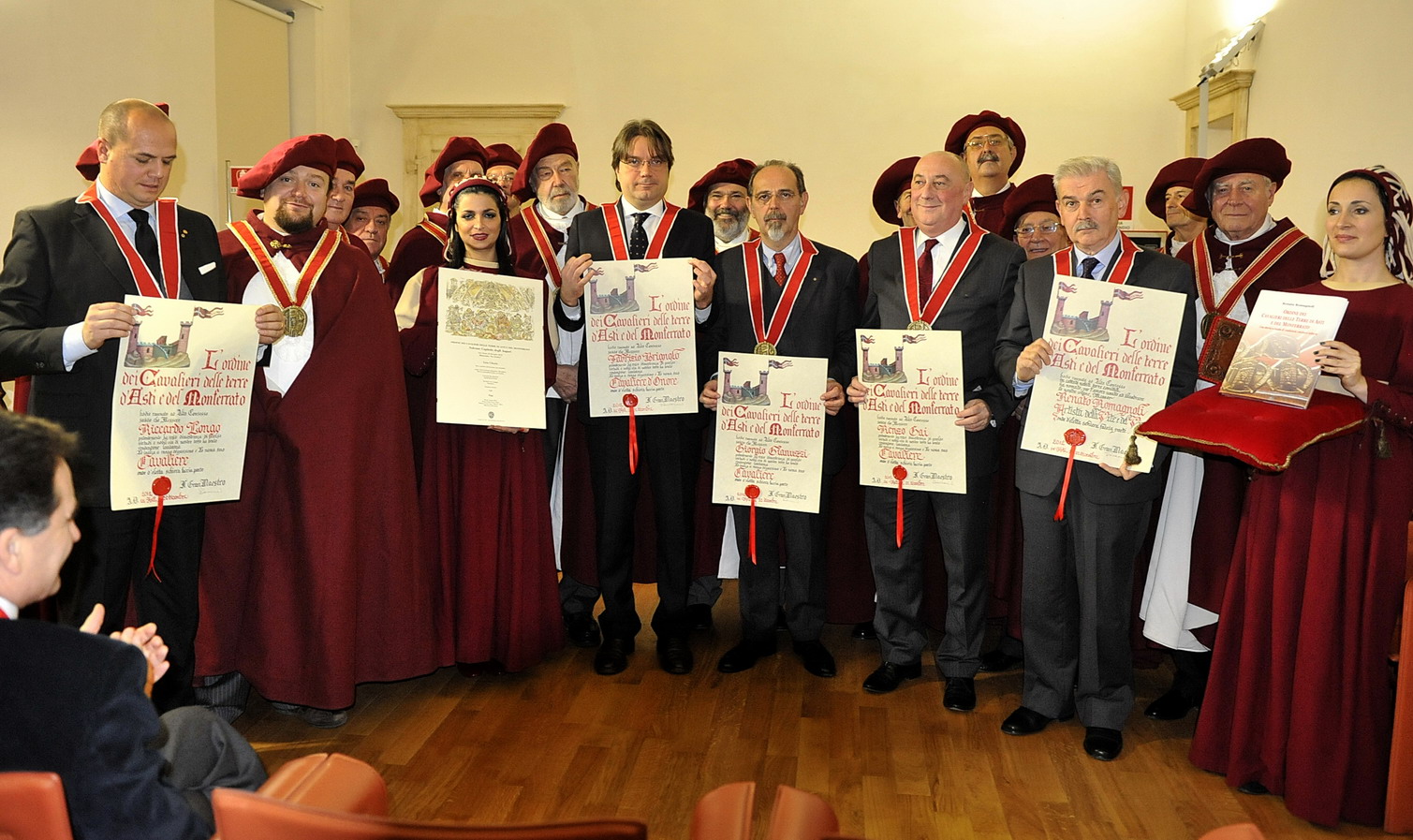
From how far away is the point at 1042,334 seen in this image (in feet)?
11.3

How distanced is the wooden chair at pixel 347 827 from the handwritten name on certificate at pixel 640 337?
314cm

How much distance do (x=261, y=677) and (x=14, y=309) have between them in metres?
1.35

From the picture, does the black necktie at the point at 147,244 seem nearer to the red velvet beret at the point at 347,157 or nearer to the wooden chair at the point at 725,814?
the red velvet beret at the point at 347,157

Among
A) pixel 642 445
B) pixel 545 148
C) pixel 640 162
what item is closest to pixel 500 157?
pixel 545 148

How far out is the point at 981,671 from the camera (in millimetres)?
4285

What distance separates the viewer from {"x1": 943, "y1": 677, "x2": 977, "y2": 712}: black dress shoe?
3.81 meters

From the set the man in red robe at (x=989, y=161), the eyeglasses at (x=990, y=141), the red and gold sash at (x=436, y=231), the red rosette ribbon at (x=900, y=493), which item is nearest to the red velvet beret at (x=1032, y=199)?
the man in red robe at (x=989, y=161)

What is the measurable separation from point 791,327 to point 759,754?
4.92 ft

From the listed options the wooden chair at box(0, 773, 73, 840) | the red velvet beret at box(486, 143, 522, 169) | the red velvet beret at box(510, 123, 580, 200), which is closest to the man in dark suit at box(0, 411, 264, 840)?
the wooden chair at box(0, 773, 73, 840)

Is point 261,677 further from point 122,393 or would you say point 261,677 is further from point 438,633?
point 122,393

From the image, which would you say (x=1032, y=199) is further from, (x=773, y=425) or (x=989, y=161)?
(x=773, y=425)

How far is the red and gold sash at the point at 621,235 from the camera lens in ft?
13.3

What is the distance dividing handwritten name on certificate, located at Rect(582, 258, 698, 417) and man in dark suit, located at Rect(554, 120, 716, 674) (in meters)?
0.10

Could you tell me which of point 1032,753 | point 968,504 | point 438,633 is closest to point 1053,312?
point 968,504
